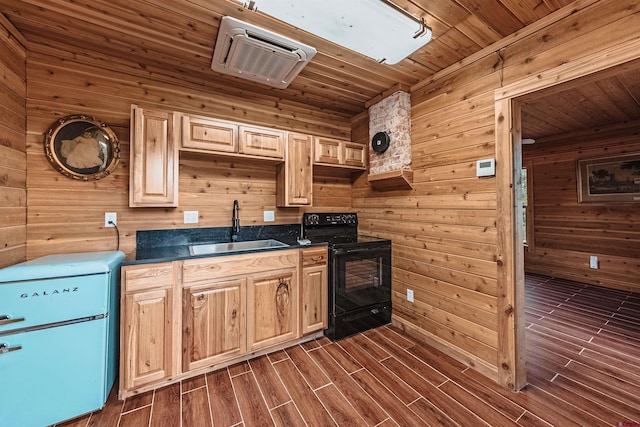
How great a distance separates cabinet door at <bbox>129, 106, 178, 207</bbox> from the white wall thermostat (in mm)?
2478

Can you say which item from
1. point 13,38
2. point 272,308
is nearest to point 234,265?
point 272,308

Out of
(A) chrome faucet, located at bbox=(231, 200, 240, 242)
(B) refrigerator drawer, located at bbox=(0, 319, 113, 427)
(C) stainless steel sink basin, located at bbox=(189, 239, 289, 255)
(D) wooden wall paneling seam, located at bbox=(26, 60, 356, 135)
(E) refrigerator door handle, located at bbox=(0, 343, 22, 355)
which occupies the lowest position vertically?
(B) refrigerator drawer, located at bbox=(0, 319, 113, 427)

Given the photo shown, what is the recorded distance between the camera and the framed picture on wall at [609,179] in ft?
11.6

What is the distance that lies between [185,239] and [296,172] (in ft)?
4.17

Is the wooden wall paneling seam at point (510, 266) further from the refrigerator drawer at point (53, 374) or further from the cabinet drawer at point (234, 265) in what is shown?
the refrigerator drawer at point (53, 374)

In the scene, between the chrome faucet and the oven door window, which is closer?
the oven door window

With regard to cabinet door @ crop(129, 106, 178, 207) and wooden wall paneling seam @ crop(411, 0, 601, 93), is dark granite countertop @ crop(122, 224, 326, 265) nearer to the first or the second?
cabinet door @ crop(129, 106, 178, 207)

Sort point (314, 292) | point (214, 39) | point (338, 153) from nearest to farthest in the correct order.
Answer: point (214, 39), point (314, 292), point (338, 153)

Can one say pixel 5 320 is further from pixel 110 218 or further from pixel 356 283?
pixel 356 283

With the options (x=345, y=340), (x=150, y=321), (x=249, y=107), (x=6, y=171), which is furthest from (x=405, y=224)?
(x=6, y=171)

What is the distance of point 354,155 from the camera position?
3.01 m

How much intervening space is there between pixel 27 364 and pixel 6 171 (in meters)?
1.24

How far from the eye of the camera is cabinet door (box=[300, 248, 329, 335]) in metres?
2.35

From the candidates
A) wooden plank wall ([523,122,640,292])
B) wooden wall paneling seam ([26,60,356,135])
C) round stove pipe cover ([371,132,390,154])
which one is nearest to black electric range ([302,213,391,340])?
round stove pipe cover ([371,132,390,154])
